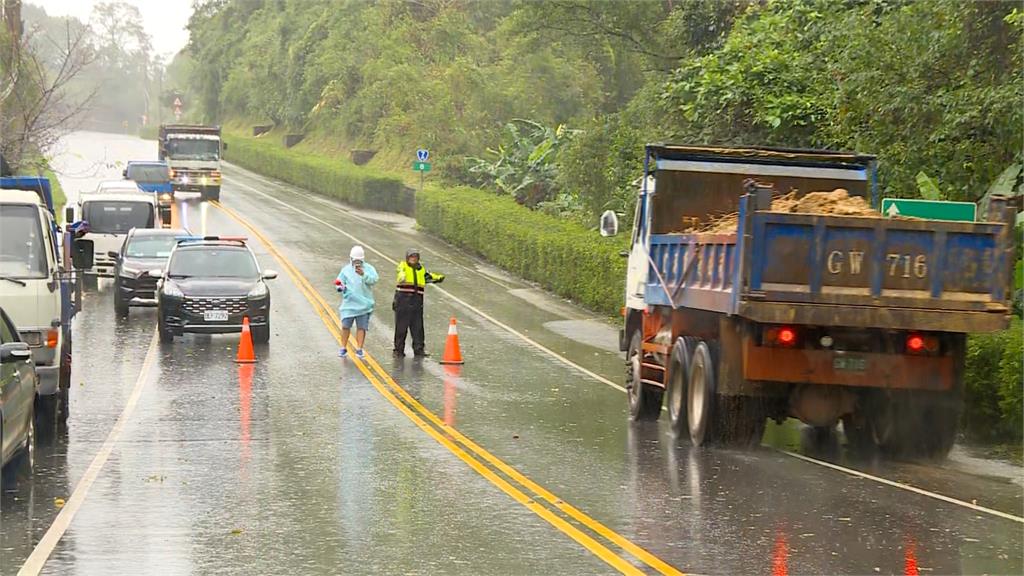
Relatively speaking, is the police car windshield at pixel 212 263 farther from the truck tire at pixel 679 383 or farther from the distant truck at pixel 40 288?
the truck tire at pixel 679 383

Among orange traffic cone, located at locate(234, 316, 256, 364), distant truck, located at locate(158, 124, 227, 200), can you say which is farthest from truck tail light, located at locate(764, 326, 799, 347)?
distant truck, located at locate(158, 124, 227, 200)

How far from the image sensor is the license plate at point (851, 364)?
13805 millimetres

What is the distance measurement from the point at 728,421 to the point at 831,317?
1725 mm

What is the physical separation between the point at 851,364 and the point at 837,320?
63 cm

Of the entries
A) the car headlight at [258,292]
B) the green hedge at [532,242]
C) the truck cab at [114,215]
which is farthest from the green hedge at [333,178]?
the car headlight at [258,292]

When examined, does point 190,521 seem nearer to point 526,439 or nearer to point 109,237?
point 526,439

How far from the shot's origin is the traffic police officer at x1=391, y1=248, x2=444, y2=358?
23375 millimetres

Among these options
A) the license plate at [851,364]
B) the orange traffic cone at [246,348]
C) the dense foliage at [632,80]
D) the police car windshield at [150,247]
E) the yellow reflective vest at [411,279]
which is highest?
the dense foliage at [632,80]

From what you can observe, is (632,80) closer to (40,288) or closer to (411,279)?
(411,279)

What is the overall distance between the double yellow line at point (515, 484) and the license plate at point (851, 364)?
324cm

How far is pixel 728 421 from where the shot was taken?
1454 centimetres

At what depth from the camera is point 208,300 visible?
24375 millimetres

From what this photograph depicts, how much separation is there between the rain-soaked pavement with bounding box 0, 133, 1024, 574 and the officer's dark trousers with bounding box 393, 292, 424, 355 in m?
0.52

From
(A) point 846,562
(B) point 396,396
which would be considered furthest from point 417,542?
(B) point 396,396
